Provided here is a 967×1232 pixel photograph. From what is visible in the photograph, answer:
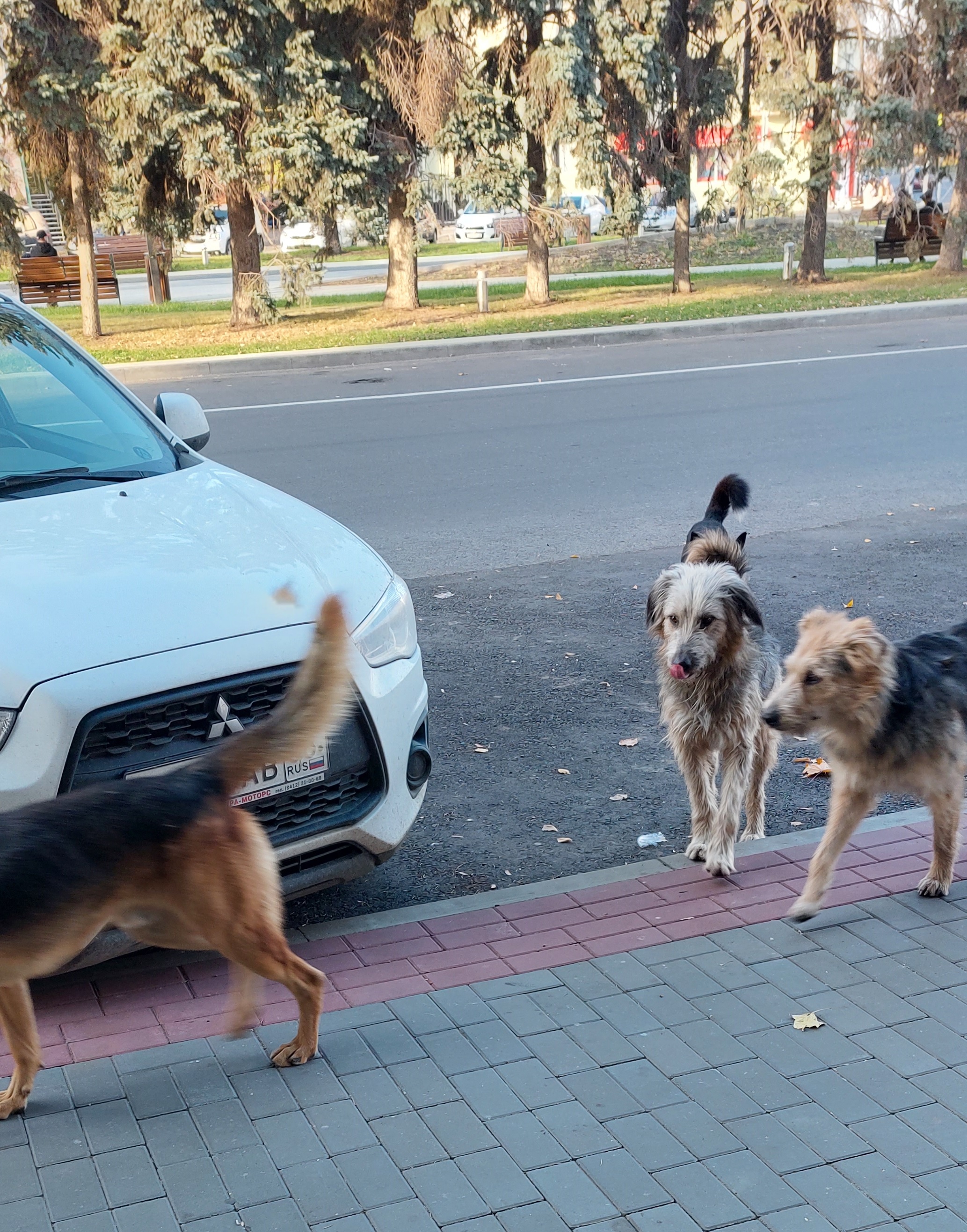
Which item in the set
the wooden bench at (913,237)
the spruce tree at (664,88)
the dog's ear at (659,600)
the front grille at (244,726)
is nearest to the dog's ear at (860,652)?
the dog's ear at (659,600)

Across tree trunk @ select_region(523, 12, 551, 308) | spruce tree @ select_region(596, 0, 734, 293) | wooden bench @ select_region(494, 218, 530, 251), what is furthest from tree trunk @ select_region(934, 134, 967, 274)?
wooden bench @ select_region(494, 218, 530, 251)

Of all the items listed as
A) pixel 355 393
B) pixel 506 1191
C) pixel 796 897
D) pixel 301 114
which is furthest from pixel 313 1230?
pixel 301 114

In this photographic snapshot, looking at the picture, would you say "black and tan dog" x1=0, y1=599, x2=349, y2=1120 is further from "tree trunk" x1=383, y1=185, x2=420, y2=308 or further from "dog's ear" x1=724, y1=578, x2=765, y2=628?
"tree trunk" x1=383, y1=185, x2=420, y2=308

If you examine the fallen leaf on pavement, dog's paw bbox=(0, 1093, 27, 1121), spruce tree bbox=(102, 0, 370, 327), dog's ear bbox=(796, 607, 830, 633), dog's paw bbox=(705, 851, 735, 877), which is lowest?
the fallen leaf on pavement

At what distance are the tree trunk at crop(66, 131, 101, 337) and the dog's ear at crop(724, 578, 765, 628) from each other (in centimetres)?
1941

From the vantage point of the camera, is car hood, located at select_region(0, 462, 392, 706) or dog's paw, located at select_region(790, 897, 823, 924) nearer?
car hood, located at select_region(0, 462, 392, 706)

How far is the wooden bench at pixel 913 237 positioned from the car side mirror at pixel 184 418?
27748mm

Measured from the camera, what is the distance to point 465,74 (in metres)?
22.6

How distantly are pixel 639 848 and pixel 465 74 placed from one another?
2066 centimetres

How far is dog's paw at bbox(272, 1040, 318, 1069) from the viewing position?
344cm

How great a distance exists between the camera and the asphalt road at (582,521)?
5203mm

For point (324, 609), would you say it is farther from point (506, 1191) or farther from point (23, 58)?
point (23, 58)

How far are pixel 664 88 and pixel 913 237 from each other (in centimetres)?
920

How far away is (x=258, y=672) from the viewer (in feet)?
11.9
